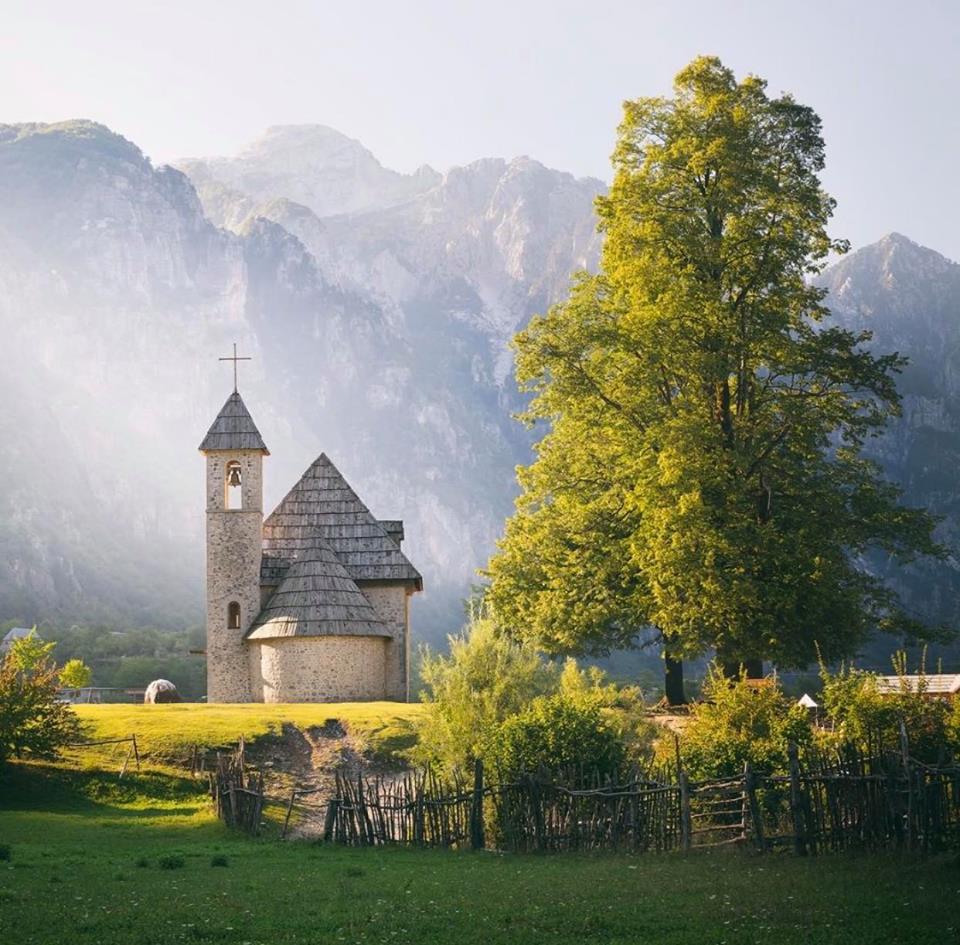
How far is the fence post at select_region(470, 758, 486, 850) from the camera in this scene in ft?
83.8

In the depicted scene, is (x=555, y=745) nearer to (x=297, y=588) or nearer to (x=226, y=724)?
(x=226, y=724)

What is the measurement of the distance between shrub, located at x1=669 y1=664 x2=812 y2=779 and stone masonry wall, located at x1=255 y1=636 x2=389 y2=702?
15.8 m

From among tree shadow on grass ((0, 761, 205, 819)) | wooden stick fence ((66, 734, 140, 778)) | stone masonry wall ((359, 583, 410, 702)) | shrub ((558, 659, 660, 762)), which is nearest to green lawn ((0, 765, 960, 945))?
shrub ((558, 659, 660, 762))

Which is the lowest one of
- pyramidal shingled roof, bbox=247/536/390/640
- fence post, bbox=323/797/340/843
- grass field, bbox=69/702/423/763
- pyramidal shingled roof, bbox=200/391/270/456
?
fence post, bbox=323/797/340/843

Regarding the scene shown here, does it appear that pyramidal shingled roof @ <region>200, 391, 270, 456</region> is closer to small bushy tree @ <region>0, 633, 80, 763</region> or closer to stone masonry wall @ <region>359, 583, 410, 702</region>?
stone masonry wall @ <region>359, 583, 410, 702</region>

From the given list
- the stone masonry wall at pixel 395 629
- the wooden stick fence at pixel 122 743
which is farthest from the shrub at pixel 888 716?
the stone masonry wall at pixel 395 629

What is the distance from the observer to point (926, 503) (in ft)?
443

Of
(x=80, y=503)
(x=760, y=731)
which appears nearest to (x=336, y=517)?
(x=760, y=731)

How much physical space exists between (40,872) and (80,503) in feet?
529

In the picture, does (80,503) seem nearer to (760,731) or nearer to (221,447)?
(221,447)

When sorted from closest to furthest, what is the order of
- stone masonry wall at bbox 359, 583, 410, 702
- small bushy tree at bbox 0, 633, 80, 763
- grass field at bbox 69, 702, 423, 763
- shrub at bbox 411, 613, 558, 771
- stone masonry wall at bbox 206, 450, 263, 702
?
shrub at bbox 411, 613, 558, 771, small bushy tree at bbox 0, 633, 80, 763, grass field at bbox 69, 702, 423, 763, stone masonry wall at bbox 206, 450, 263, 702, stone masonry wall at bbox 359, 583, 410, 702

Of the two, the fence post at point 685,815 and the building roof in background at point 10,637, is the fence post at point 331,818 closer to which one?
the fence post at point 685,815

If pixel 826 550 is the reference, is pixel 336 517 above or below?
above

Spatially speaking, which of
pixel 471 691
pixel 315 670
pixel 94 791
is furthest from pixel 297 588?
pixel 471 691
